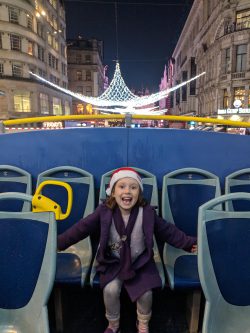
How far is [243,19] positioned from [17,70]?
87.6 ft

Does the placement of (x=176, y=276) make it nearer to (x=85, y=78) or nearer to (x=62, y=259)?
(x=62, y=259)

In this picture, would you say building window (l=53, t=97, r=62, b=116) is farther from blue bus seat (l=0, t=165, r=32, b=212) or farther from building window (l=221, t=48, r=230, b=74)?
blue bus seat (l=0, t=165, r=32, b=212)

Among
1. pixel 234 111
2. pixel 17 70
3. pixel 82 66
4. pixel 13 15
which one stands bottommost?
pixel 234 111

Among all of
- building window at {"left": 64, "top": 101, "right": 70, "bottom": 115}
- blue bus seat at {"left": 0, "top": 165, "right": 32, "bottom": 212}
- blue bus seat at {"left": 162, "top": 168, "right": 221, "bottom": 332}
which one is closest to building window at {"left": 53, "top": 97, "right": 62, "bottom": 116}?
building window at {"left": 64, "top": 101, "right": 70, "bottom": 115}

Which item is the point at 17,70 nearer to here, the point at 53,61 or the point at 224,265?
the point at 53,61

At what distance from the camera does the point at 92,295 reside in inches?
109

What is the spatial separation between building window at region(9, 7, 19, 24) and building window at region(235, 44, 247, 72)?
26316mm

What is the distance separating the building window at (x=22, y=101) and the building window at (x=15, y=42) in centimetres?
551

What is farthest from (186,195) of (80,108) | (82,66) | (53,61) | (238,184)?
(82,66)

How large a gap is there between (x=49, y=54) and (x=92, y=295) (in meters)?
46.6

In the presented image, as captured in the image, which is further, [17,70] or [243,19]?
Answer: [17,70]

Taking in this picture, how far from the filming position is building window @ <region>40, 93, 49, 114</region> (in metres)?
38.3

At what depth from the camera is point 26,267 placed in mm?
1771

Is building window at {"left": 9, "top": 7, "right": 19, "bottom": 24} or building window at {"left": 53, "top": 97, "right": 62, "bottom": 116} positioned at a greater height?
building window at {"left": 9, "top": 7, "right": 19, "bottom": 24}
